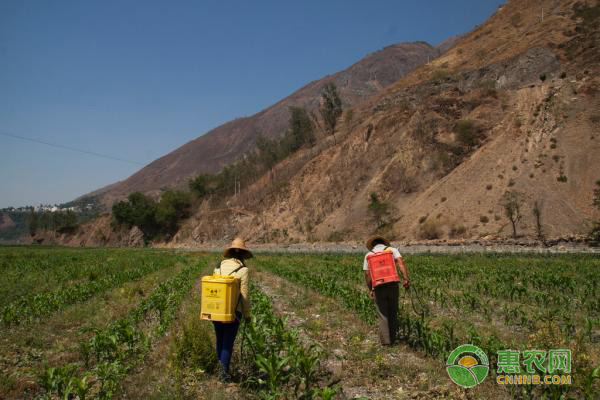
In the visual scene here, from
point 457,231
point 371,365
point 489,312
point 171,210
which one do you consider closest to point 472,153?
point 457,231

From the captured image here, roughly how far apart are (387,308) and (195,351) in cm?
359

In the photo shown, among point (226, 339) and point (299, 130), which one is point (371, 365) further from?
point (299, 130)

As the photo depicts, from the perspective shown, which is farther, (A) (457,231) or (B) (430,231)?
(B) (430,231)

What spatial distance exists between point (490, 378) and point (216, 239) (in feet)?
227

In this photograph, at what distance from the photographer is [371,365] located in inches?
256

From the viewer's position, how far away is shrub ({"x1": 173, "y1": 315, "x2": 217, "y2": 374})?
6430 mm

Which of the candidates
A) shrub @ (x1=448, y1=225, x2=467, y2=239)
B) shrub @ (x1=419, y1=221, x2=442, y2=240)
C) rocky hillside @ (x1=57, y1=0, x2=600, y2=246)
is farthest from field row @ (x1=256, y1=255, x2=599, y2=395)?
shrub @ (x1=419, y1=221, x2=442, y2=240)

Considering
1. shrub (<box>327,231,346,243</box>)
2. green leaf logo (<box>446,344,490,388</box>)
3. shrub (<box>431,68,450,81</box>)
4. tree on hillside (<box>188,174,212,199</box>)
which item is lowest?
green leaf logo (<box>446,344,490,388</box>)

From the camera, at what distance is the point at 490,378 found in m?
5.80

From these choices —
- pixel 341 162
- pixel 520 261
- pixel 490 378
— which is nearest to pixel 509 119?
pixel 341 162

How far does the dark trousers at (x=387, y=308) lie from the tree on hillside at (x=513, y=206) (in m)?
26.2

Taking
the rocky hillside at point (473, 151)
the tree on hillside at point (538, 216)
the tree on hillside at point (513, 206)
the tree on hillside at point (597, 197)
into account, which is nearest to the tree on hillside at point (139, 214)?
the rocky hillside at point (473, 151)

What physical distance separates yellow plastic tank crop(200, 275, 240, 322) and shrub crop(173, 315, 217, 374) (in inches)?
42.1

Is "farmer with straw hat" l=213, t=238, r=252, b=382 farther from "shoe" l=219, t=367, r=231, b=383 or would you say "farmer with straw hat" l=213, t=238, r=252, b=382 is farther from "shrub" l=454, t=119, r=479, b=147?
"shrub" l=454, t=119, r=479, b=147
